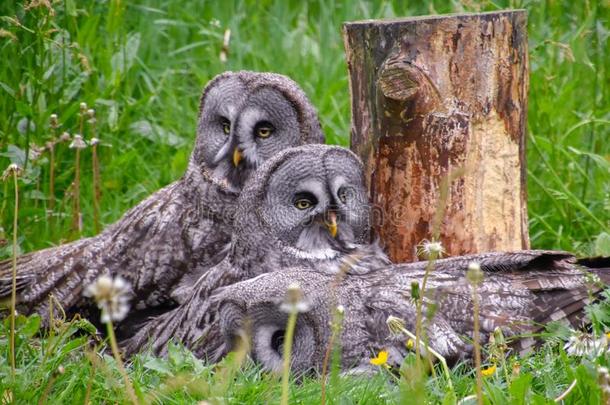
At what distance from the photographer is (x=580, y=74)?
24.0ft

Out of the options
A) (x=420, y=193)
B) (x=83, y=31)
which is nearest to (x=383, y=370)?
(x=420, y=193)

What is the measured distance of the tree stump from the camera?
4.91 m

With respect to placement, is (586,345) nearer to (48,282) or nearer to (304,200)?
(304,200)

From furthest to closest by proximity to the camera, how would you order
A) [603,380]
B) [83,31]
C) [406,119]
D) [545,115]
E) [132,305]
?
[83,31] → [545,115] → [132,305] → [406,119] → [603,380]

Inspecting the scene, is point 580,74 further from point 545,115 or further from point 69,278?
point 69,278

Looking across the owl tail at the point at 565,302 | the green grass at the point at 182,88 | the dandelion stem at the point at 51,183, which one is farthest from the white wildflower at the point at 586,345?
the dandelion stem at the point at 51,183

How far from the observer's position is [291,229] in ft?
16.2

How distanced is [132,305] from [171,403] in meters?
1.91

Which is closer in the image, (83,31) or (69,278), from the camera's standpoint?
(69,278)

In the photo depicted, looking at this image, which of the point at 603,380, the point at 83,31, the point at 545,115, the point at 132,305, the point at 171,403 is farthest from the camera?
the point at 83,31

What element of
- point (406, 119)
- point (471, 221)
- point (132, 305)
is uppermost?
point (406, 119)

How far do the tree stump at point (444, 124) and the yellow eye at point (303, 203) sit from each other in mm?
468

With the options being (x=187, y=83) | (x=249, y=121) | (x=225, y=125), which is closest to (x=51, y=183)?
(x=225, y=125)

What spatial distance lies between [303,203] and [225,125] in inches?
33.5
